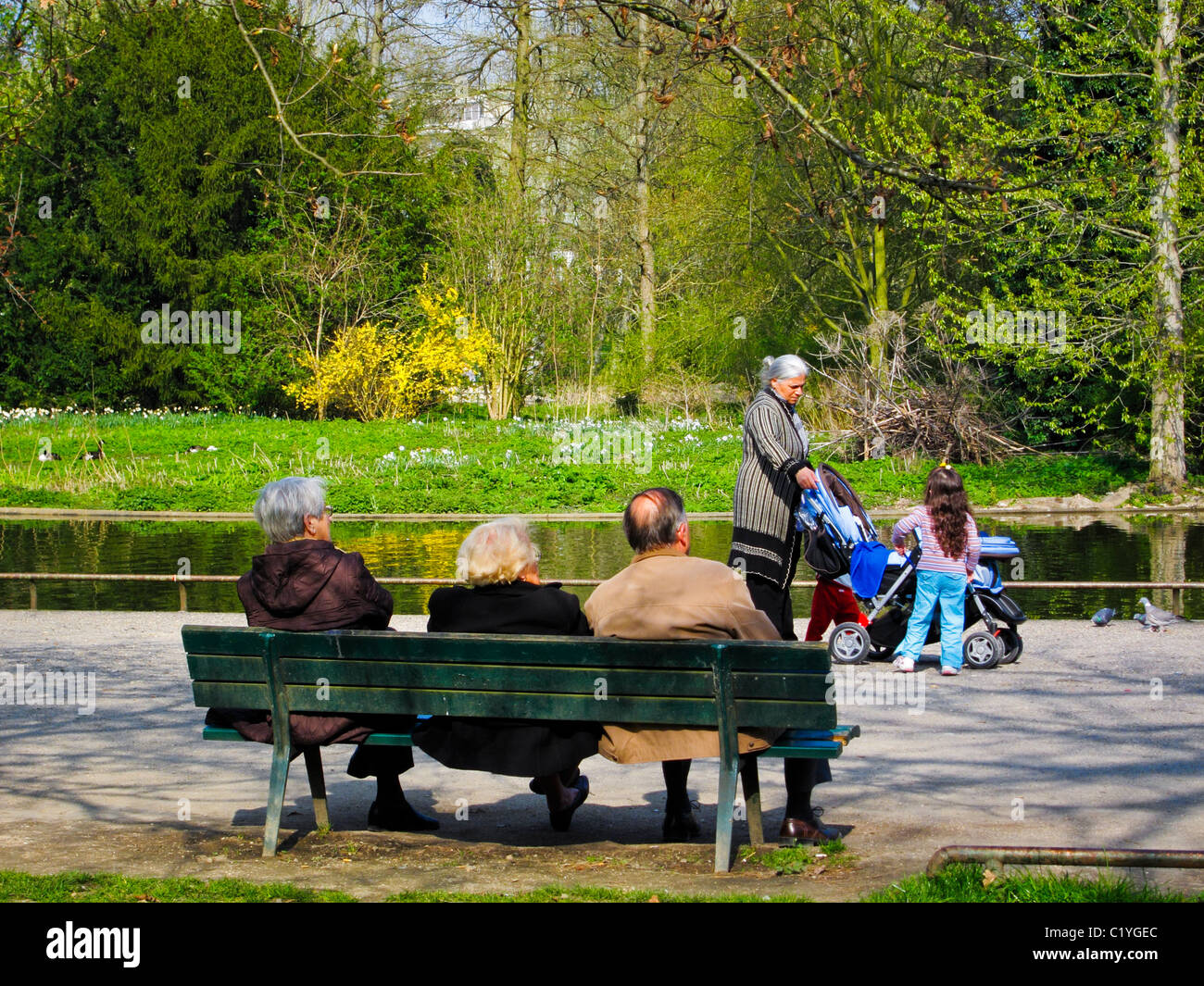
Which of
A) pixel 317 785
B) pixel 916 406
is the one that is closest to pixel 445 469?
pixel 916 406

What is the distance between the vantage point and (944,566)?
8.84 m

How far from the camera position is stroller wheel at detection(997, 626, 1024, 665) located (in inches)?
362

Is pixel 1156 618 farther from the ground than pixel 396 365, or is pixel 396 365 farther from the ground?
pixel 396 365

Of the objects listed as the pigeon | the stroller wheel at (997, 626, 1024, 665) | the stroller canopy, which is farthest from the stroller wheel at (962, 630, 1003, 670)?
the pigeon

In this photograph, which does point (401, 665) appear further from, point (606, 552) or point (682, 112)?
point (682, 112)

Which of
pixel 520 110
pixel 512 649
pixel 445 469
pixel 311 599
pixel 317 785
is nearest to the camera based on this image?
pixel 512 649

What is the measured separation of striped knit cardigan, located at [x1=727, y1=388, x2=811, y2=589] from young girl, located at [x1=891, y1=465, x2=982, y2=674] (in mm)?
2273

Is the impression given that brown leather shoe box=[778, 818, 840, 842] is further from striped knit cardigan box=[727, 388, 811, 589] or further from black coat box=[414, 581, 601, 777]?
striped knit cardigan box=[727, 388, 811, 589]

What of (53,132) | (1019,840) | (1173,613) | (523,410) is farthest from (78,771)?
(53,132)

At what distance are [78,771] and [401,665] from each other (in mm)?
2313

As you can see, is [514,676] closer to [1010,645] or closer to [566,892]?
[566,892]

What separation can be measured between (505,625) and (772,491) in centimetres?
196

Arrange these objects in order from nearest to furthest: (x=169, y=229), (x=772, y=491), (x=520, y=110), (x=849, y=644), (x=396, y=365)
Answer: (x=772, y=491) → (x=849, y=644) → (x=396, y=365) → (x=520, y=110) → (x=169, y=229)

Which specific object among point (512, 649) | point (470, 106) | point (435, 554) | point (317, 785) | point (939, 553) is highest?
point (470, 106)
